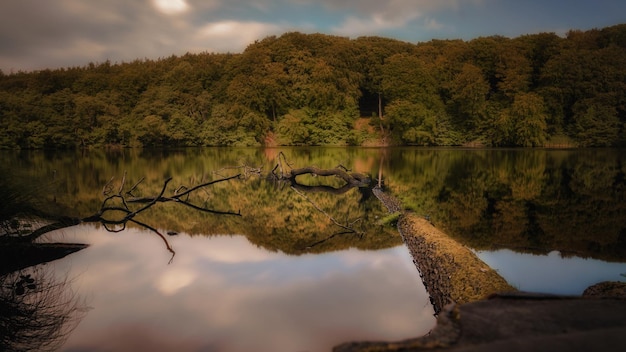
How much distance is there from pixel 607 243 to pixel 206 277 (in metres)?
10.2

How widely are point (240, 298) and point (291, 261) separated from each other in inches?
96.8

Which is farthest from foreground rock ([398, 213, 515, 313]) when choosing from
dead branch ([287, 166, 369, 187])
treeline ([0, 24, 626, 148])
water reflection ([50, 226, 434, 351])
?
treeline ([0, 24, 626, 148])

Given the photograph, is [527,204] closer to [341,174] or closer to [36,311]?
[341,174]

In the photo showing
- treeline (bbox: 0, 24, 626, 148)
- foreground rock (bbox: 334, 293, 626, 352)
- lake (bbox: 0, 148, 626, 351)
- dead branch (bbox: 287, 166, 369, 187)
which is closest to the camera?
foreground rock (bbox: 334, 293, 626, 352)

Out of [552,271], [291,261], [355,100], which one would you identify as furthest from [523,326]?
[355,100]

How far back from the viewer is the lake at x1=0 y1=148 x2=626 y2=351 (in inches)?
259

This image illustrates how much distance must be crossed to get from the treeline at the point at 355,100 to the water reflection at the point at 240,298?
48363mm

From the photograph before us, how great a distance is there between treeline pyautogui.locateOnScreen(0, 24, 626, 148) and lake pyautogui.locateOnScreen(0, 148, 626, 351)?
37192mm

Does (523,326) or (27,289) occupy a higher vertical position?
(523,326)

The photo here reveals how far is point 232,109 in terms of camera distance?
197 ft

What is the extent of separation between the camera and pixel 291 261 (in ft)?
33.2

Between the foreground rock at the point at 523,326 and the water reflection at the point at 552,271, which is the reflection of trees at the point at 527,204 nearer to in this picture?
the water reflection at the point at 552,271

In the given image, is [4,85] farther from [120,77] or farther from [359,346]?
[359,346]

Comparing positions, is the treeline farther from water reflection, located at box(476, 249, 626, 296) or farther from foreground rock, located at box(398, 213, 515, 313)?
foreground rock, located at box(398, 213, 515, 313)
